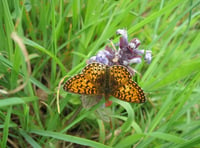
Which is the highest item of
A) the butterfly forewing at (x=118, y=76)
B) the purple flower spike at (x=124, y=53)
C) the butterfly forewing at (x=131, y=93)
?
the purple flower spike at (x=124, y=53)

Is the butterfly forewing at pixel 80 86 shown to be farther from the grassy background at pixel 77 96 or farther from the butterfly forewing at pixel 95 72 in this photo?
the grassy background at pixel 77 96

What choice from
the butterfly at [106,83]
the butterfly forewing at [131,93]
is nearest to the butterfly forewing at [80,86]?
the butterfly at [106,83]


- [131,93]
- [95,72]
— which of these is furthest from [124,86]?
[95,72]

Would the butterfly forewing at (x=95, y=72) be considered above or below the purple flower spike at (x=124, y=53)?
below

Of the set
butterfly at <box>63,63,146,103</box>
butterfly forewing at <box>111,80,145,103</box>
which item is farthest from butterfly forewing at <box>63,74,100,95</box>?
butterfly forewing at <box>111,80,145,103</box>

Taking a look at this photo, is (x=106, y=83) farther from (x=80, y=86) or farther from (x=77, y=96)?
(x=77, y=96)

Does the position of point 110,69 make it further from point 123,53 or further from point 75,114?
point 75,114
